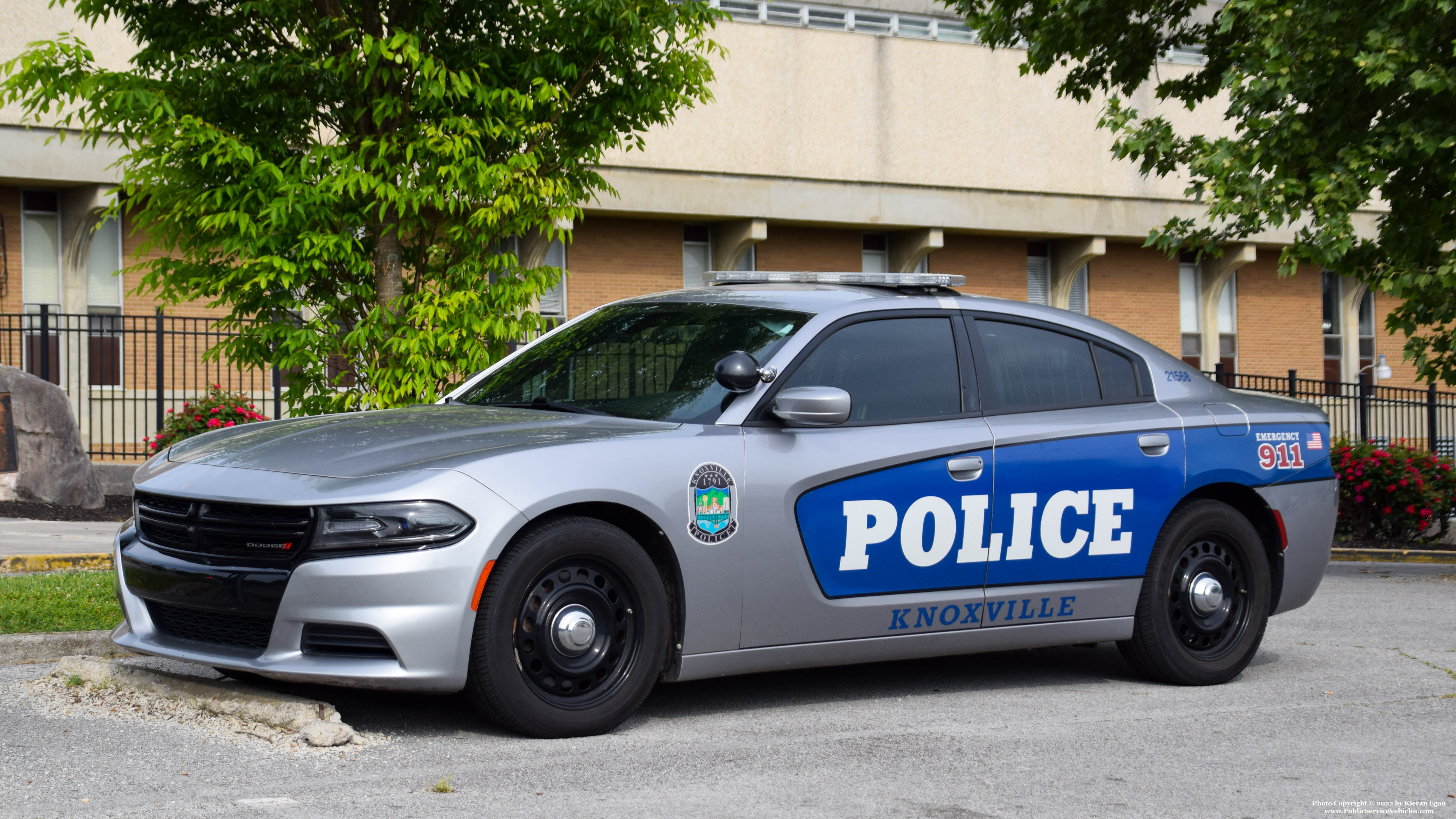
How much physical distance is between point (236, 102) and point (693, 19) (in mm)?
3117

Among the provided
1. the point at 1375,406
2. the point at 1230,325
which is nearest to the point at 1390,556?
the point at 1375,406

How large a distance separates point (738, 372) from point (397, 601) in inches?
61.2

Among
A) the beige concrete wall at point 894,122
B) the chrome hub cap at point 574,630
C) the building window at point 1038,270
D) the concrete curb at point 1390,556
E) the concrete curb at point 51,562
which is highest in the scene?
the beige concrete wall at point 894,122

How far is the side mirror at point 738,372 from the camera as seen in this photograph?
18.5 feet

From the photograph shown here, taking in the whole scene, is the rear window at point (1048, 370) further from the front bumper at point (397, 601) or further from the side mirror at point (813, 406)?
the front bumper at point (397, 601)

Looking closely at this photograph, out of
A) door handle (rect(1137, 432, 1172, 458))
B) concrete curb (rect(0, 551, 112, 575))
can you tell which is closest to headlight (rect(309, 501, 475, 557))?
door handle (rect(1137, 432, 1172, 458))

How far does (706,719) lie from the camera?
580 centimetres

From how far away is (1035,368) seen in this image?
6.65 meters

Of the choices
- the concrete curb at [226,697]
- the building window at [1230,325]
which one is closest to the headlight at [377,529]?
the concrete curb at [226,697]

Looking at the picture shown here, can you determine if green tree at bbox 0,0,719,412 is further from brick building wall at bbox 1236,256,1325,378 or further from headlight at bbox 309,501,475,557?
brick building wall at bbox 1236,256,1325,378

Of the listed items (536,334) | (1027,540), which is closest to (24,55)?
(536,334)

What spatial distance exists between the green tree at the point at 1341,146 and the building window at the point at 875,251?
1379 centimetres

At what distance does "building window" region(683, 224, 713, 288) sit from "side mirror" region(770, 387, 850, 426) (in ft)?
68.3

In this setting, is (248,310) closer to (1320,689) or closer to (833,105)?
(1320,689)
